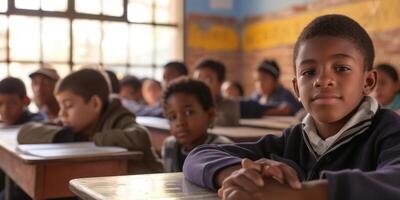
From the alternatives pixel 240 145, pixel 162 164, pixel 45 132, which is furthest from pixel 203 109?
pixel 240 145

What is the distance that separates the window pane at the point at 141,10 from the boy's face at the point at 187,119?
437cm

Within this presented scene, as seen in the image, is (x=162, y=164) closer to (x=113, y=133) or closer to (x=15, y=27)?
(x=113, y=133)

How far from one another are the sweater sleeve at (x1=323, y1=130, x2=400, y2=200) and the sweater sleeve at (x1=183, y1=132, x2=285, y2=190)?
0.76 feet

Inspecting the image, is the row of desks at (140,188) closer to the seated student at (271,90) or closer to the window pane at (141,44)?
the seated student at (271,90)

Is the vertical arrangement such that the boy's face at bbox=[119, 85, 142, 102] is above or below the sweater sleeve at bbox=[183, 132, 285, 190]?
below

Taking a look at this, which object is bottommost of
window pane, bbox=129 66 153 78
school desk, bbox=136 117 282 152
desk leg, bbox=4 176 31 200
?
desk leg, bbox=4 176 31 200

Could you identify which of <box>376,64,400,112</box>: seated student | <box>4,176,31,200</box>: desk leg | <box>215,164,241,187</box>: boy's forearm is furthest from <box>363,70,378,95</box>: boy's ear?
<box>376,64,400,112</box>: seated student

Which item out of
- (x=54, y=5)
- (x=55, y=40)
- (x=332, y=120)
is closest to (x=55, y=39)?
(x=55, y=40)

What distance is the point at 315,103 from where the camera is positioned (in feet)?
3.38

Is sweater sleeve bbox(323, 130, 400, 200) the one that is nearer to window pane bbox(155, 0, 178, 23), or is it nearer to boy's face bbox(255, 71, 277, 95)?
boy's face bbox(255, 71, 277, 95)

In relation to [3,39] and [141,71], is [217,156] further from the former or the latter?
[141,71]

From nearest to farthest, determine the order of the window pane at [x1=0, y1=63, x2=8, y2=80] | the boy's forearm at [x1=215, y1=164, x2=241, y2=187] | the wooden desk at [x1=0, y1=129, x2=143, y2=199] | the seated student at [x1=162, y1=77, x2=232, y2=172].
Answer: the boy's forearm at [x1=215, y1=164, x2=241, y2=187], the wooden desk at [x1=0, y1=129, x2=143, y2=199], the seated student at [x1=162, y1=77, x2=232, y2=172], the window pane at [x1=0, y1=63, x2=8, y2=80]

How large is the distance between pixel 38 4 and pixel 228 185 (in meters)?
4.37

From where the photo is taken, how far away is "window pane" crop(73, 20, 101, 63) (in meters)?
5.94
